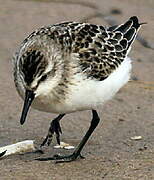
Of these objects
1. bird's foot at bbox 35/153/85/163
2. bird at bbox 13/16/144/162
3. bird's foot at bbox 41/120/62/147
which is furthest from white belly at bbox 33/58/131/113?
bird's foot at bbox 41/120/62/147

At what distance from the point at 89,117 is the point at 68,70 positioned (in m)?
2.10

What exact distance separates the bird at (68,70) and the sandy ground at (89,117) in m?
0.38

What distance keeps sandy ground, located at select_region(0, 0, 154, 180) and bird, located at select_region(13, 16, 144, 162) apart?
382mm

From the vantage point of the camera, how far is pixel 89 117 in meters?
8.72

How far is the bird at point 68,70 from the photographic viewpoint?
6.47m

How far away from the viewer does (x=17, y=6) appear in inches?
471

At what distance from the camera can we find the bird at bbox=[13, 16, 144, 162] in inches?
255

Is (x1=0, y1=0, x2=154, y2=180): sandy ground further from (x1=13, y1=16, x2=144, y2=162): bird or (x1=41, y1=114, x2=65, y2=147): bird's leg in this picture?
(x1=13, y1=16, x2=144, y2=162): bird

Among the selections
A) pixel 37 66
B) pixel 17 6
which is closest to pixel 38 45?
pixel 37 66

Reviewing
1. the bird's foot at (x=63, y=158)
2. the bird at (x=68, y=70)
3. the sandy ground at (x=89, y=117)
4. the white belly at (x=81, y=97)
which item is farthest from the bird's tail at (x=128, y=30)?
the bird's foot at (x=63, y=158)

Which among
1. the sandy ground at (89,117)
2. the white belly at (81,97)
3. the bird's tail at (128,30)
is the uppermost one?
the bird's tail at (128,30)

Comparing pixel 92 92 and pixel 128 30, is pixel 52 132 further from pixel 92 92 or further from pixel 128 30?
pixel 128 30

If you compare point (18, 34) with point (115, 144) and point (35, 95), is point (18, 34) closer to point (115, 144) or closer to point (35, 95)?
point (115, 144)

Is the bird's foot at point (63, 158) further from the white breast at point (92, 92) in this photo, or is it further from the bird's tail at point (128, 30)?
the bird's tail at point (128, 30)
